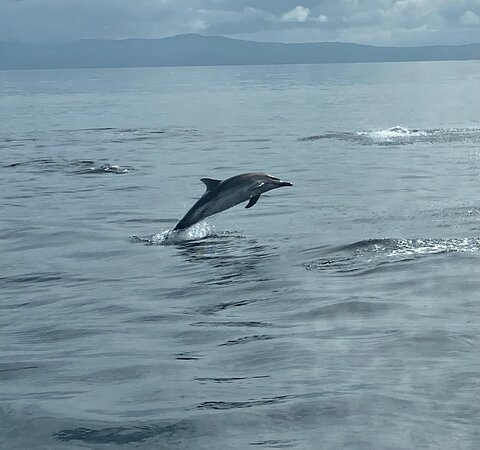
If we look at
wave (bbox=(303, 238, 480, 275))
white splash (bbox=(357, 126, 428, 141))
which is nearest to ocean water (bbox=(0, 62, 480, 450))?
wave (bbox=(303, 238, 480, 275))

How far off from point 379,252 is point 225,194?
174 inches

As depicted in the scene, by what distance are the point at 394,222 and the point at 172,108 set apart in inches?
2245

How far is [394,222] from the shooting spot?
19656 millimetres

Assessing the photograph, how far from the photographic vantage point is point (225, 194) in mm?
19891

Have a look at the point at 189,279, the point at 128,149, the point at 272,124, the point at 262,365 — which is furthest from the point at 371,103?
the point at 262,365

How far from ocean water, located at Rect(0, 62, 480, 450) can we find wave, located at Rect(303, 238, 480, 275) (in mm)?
50

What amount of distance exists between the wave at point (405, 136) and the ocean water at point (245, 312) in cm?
889

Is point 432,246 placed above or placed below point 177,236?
above

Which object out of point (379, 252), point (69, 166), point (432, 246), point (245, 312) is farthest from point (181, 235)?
point (69, 166)

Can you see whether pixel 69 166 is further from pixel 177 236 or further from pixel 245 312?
pixel 245 312

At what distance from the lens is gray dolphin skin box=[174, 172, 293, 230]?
1964cm

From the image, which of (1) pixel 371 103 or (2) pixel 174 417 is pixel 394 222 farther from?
(1) pixel 371 103

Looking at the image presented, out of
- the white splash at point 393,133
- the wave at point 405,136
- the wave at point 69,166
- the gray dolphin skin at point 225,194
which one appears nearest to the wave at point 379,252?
the gray dolphin skin at point 225,194

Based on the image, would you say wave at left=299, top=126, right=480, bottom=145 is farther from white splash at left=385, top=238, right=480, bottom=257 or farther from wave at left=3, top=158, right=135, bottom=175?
white splash at left=385, top=238, right=480, bottom=257
